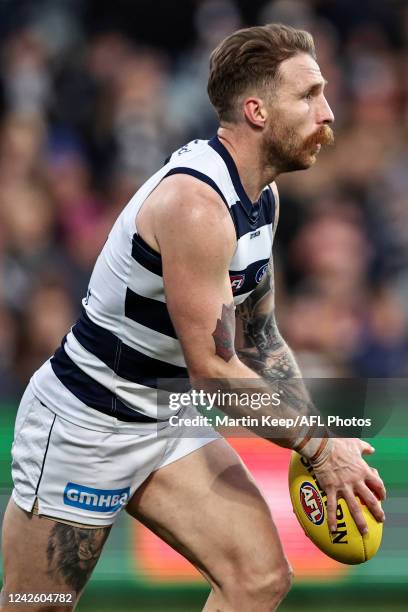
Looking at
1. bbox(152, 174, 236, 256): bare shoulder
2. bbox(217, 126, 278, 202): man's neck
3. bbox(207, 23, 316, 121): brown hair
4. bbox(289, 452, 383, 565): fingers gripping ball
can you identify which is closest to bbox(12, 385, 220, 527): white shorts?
bbox(289, 452, 383, 565): fingers gripping ball

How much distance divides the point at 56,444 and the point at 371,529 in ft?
3.71

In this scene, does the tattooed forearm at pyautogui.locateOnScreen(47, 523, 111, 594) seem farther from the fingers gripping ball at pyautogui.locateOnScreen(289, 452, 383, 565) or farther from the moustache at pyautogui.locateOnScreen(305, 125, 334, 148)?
the moustache at pyautogui.locateOnScreen(305, 125, 334, 148)

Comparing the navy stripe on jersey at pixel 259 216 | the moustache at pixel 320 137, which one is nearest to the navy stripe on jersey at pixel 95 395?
the navy stripe on jersey at pixel 259 216

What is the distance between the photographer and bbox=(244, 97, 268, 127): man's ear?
4.02m

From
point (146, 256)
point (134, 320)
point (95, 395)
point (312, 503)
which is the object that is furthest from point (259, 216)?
point (312, 503)

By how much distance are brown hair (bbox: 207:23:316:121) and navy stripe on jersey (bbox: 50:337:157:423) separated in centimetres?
104

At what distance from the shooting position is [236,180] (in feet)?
13.1

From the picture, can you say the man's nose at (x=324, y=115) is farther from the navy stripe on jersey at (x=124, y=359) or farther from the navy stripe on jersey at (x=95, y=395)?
the navy stripe on jersey at (x=95, y=395)

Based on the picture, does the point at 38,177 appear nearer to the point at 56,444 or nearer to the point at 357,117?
the point at 357,117

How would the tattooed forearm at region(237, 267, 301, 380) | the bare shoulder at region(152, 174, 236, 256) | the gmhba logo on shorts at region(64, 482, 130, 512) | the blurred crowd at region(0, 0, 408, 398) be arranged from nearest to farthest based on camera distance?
the bare shoulder at region(152, 174, 236, 256) < the gmhba logo on shorts at region(64, 482, 130, 512) < the tattooed forearm at region(237, 267, 301, 380) < the blurred crowd at region(0, 0, 408, 398)

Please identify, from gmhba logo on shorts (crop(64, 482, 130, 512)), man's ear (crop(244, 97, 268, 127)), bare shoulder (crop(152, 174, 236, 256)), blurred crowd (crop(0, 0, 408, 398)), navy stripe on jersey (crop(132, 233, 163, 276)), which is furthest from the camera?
blurred crowd (crop(0, 0, 408, 398))

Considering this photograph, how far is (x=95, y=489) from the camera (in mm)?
4129

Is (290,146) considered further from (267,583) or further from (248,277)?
(267,583)

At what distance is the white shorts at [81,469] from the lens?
13.5ft
